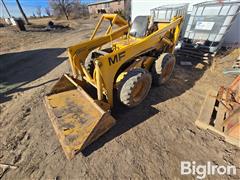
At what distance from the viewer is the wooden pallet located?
8.71 ft

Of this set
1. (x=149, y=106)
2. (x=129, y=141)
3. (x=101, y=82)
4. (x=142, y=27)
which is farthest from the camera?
(x=142, y=27)

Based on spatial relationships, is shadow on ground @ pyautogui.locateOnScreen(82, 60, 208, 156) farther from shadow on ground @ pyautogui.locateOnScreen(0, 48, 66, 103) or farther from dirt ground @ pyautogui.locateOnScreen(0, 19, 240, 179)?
shadow on ground @ pyautogui.locateOnScreen(0, 48, 66, 103)

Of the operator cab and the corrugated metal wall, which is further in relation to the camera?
the corrugated metal wall

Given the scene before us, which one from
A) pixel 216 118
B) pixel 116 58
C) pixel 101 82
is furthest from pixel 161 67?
pixel 101 82

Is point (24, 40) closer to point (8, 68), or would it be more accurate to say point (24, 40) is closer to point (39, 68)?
point (8, 68)

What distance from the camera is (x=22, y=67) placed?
Result: 6.49 m

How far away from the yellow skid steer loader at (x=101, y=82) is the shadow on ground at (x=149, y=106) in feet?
0.64

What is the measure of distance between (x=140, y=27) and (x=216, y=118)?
9.22 feet

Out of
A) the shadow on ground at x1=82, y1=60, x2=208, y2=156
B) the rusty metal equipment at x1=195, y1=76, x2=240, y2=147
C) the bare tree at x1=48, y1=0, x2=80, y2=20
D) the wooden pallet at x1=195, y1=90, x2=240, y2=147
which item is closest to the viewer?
the rusty metal equipment at x1=195, y1=76, x2=240, y2=147

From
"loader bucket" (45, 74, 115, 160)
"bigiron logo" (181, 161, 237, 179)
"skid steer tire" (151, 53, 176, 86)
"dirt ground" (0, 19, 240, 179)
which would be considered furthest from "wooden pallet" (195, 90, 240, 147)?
"loader bucket" (45, 74, 115, 160)

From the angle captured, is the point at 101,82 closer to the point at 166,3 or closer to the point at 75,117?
the point at 75,117

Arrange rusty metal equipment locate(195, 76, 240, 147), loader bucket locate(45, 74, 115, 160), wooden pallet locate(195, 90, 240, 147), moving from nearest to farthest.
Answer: loader bucket locate(45, 74, 115, 160)
rusty metal equipment locate(195, 76, 240, 147)
wooden pallet locate(195, 90, 240, 147)

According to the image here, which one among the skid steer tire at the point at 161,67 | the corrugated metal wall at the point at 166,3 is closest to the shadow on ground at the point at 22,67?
the skid steer tire at the point at 161,67

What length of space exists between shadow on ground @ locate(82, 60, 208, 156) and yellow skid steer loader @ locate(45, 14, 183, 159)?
0.64 feet
